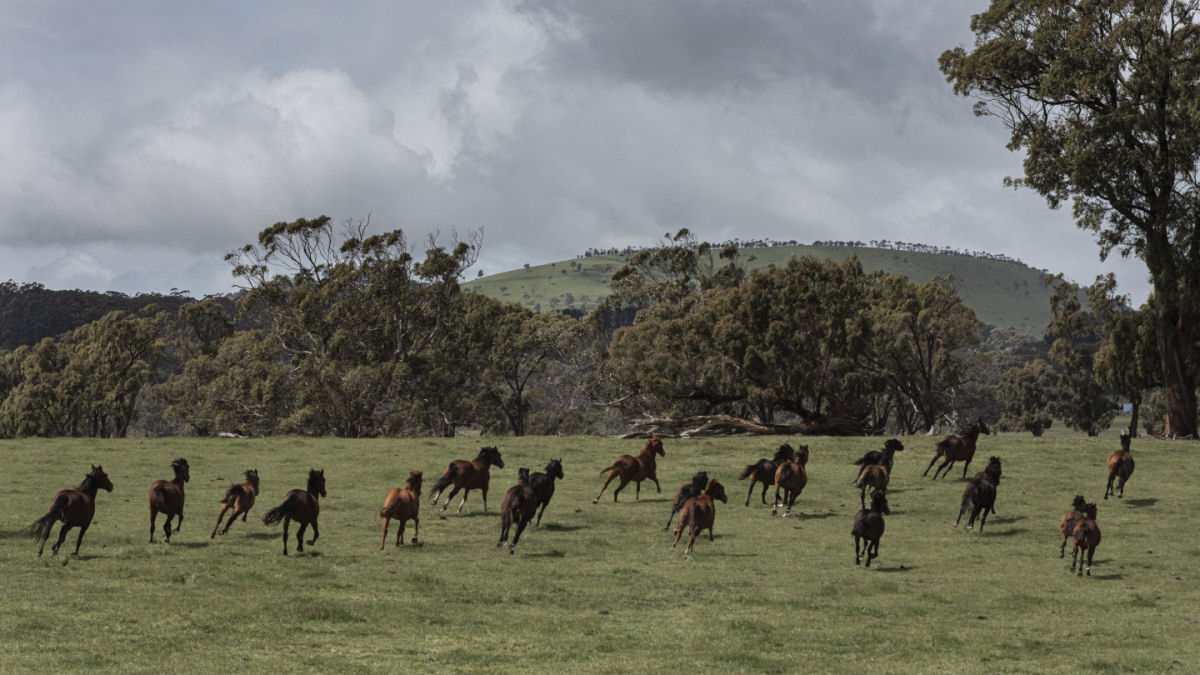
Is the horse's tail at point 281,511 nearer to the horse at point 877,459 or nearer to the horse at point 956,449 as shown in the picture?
the horse at point 877,459

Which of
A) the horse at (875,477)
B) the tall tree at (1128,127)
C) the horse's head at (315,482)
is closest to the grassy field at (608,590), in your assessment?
the horse at (875,477)

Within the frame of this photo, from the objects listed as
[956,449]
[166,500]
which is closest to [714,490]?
[956,449]

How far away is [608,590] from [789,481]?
403 inches

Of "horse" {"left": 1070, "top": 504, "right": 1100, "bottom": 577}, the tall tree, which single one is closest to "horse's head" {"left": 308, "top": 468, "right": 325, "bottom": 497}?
"horse" {"left": 1070, "top": 504, "right": 1100, "bottom": 577}

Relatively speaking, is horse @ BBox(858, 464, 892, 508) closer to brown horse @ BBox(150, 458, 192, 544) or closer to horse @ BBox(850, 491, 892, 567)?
horse @ BBox(850, 491, 892, 567)

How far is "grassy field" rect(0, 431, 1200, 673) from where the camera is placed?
12.8m

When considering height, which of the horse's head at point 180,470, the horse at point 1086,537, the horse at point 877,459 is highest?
the horse at point 877,459

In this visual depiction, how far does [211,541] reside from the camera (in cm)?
2034

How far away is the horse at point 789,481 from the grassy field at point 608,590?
2.22ft

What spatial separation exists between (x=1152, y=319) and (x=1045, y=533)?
32.4 m

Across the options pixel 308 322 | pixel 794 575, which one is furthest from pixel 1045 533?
pixel 308 322

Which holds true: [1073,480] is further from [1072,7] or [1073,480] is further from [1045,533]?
[1072,7]

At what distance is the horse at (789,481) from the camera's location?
26.1 metres

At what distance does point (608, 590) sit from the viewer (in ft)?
56.5
